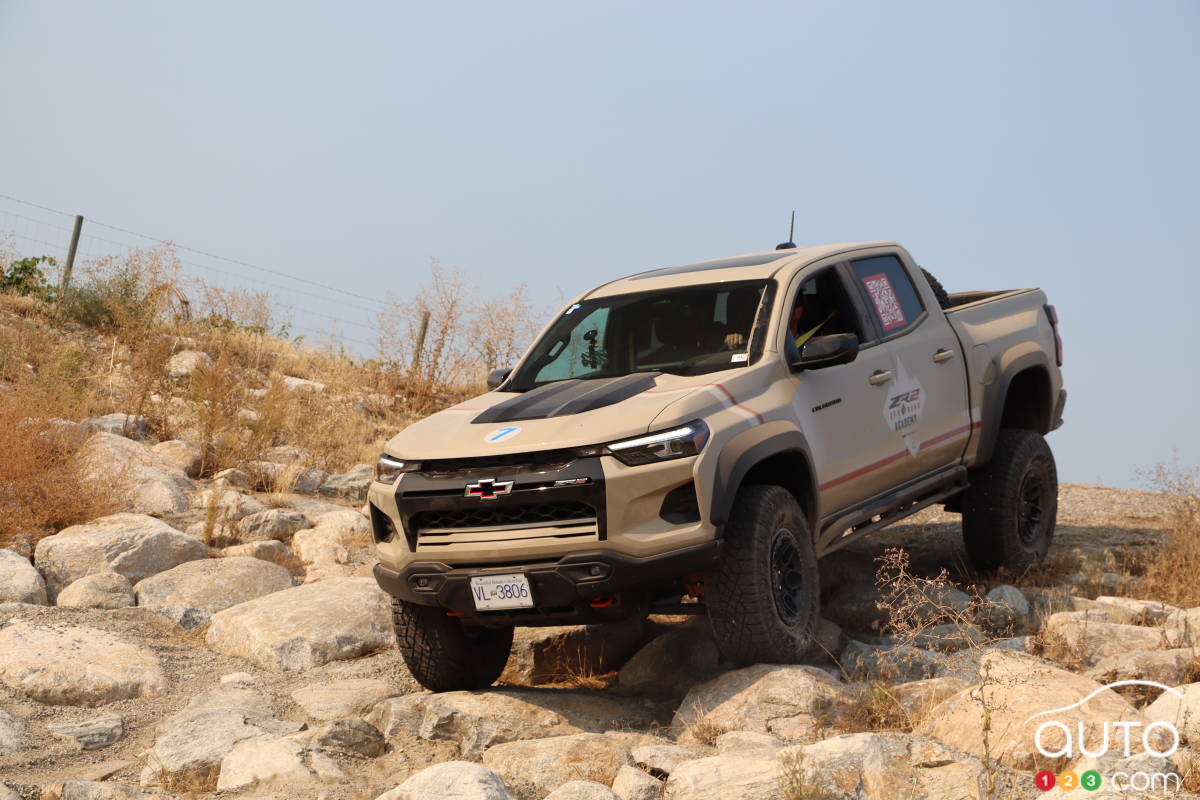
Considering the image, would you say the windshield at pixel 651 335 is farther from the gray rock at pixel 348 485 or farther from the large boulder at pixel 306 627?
the gray rock at pixel 348 485

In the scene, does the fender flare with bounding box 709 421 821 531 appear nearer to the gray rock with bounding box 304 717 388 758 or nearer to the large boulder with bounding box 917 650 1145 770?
the large boulder with bounding box 917 650 1145 770

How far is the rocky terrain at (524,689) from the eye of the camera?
4.48 meters

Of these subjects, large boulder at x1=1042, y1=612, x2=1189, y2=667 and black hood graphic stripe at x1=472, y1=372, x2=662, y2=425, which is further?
large boulder at x1=1042, y1=612, x2=1189, y2=667

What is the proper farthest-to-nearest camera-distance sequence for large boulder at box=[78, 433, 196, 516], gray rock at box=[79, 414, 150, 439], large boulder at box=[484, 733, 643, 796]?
gray rock at box=[79, 414, 150, 439]
large boulder at box=[78, 433, 196, 516]
large boulder at box=[484, 733, 643, 796]

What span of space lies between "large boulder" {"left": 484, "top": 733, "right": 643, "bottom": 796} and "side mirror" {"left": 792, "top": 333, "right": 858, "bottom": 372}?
6.86ft

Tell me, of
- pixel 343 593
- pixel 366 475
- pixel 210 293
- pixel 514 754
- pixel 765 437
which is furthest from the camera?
pixel 210 293

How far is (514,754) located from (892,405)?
309 centimetres

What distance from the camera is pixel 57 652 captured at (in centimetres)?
644

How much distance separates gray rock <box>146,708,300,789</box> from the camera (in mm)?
5078

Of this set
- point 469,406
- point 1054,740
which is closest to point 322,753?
point 469,406

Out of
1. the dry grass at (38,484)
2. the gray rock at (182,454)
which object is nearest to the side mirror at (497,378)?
the dry grass at (38,484)

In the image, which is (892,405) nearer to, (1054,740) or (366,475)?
(1054,740)

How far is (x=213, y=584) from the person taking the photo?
8117mm

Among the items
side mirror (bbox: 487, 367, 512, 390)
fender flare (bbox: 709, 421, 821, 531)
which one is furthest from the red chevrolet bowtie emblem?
side mirror (bbox: 487, 367, 512, 390)
